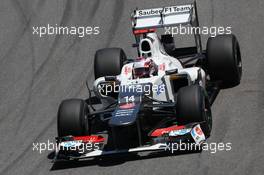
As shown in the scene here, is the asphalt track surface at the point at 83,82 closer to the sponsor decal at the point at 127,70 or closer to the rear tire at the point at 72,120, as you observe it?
the rear tire at the point at 72,120

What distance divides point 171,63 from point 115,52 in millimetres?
1832

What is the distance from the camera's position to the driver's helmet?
55.1 ft

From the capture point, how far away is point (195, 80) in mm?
16594

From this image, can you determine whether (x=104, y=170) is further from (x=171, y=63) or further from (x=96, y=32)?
(x=96, y=32)

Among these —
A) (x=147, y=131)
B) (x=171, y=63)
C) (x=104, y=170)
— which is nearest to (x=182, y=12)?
(x=171, y=63)

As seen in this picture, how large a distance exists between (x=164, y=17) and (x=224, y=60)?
68.7 inches

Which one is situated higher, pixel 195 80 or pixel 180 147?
pixel 195 80

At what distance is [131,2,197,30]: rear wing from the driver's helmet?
54.4 inches

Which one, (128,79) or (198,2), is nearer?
(128,79)
